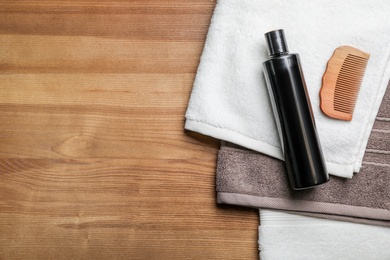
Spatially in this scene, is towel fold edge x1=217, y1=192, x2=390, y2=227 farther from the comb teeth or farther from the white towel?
the comb teeth

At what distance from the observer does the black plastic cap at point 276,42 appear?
665mm

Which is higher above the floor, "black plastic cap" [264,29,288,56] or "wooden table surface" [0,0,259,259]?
"black plastic cap" [264,29,288,56]

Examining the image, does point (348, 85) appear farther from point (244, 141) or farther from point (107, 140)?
point (107, 140)

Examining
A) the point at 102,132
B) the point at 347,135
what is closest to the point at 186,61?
the point at 102,132

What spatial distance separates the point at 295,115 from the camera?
26.0 inches

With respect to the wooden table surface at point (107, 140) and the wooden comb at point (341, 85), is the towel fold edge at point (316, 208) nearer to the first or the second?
the wooden table surface at point (107, 140)

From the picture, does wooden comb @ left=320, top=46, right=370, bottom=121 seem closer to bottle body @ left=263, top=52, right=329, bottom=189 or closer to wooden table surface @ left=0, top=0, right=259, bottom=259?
bottle body @ left=263, top=52, right=329, bottom=189

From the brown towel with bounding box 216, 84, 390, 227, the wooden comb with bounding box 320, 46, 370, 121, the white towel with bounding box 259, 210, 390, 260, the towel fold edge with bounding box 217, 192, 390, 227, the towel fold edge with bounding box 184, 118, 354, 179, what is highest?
the wooden comb with bounding box 320, 46, 370, 121

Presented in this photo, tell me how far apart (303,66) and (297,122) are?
0.10 m

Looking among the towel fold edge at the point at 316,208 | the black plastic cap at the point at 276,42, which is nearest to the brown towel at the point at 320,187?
the towel fold edge at the point at 316,208

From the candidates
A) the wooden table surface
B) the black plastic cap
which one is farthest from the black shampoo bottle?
the wooden table surface

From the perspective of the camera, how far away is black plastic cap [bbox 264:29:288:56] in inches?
26.2

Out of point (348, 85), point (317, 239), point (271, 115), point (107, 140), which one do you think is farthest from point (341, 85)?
point (107, 140)

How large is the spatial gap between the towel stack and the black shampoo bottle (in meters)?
0.04
